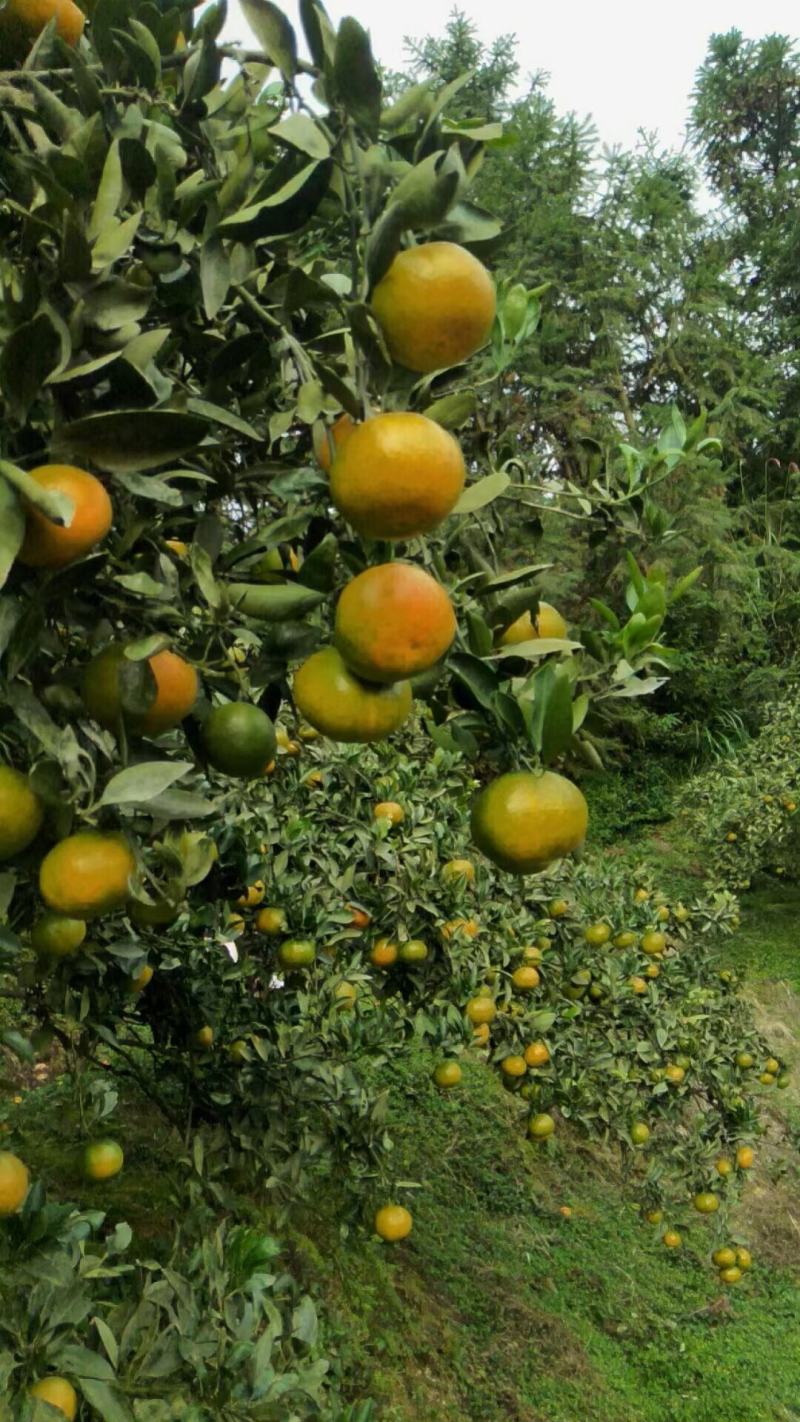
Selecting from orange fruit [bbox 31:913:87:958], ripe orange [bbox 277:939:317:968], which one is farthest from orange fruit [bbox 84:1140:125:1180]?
orange fruit [bbox 31:913:87:958]

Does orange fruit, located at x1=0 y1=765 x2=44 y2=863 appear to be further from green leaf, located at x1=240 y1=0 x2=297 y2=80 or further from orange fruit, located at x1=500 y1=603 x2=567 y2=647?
green leaf, located at x1=240 y1=0 x2=297 y2=80

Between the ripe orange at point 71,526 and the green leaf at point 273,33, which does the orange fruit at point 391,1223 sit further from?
the green leaf at point 273,33

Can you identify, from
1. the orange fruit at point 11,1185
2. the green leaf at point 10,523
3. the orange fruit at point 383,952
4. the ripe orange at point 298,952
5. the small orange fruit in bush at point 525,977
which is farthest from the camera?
the small orange fruit in bush at point 525,977

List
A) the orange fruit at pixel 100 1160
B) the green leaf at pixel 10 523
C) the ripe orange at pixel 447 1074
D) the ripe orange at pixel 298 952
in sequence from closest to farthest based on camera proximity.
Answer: the green leaf at pixel 10 523
the orange fruit at pixel 100 1160
the ripe orange at pixel 298 952
the ripe orange at pixel 447 1074

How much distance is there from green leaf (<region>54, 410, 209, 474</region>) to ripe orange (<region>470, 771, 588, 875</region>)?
0.33 m

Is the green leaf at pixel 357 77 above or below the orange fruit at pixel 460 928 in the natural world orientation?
above

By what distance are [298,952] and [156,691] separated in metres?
1.06

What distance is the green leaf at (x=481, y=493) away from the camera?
0.73 m

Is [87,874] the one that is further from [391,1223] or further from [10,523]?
[391,1223]

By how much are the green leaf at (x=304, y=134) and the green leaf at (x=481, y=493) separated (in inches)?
8.6

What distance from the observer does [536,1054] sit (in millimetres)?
2170

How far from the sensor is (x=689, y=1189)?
2666 mm

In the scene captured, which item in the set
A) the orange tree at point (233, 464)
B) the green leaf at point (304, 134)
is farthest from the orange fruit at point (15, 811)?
the green leaf at point (304, 134)

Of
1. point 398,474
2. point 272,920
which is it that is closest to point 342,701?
point 398,474
